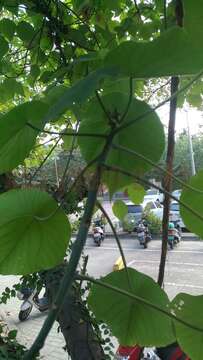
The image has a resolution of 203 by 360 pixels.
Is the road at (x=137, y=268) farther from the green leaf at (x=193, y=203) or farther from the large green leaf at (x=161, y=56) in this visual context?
the large green leaf at (x=161, y=56)

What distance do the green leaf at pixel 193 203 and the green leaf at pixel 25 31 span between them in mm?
732

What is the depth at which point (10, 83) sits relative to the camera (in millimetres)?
1146

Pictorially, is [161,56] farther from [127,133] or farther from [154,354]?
[154,354]

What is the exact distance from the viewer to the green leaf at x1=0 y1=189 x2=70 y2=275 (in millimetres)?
325

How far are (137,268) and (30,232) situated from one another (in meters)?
6.08

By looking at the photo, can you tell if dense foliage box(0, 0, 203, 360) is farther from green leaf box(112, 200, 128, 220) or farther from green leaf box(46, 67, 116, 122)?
green leaf box(112, 200, 128, 220)

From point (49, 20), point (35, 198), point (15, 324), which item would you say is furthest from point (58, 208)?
point (15, 324)

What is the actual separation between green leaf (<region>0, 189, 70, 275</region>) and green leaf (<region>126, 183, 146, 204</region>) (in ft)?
0.79

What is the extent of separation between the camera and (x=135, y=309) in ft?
1.28

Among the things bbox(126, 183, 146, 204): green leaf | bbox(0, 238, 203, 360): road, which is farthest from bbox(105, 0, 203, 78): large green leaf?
bbox(0, 238, 203, 360): road

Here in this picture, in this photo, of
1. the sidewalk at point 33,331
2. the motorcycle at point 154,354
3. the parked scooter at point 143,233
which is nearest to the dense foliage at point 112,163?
the motorcycle at point 154,354

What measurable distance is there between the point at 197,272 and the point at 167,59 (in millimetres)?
6220

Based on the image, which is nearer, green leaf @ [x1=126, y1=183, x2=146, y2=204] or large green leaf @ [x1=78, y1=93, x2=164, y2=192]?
large green leaf @ [x1=78, y1=93, x2=164, y2=192]

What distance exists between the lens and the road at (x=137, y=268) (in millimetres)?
4059
